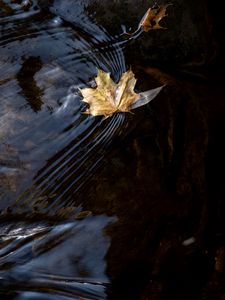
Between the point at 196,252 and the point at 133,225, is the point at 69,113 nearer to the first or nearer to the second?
the point at 133,225

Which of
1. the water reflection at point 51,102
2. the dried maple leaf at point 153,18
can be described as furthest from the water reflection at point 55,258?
the dried maple leaf at point 153,18

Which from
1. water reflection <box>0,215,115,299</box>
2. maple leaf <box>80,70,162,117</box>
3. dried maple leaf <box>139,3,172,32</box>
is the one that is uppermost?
dried maple leaf <box>139,3,172,32</box>

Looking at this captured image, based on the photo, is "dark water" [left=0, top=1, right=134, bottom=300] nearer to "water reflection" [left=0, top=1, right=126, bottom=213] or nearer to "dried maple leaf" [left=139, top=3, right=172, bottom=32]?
"water reflection" [left=0, top=1, right=126, bottom=213]

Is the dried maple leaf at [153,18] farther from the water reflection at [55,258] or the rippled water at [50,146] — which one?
the water reflection at [55,258]

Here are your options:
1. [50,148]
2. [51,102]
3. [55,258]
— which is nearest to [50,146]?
[50,148]

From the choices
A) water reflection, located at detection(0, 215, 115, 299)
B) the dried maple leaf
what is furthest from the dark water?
the dried maple leaf
